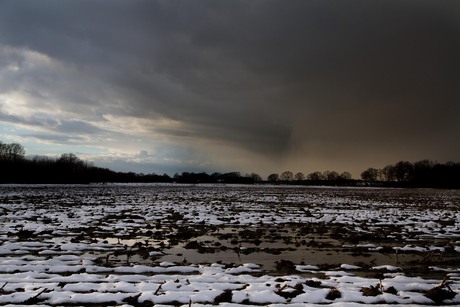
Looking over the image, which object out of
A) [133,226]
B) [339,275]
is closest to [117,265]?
[339,275]

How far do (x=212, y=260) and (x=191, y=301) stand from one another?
391 centimetres

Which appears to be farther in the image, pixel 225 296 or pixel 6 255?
pixel 6 255

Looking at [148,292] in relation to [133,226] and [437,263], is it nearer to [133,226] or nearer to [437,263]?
[437,263]

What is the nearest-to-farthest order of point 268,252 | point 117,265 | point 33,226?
point 117,265
point 268,252
point 33,226

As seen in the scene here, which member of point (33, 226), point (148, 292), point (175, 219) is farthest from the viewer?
point (175, 219)

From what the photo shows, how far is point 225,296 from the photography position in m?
6.81

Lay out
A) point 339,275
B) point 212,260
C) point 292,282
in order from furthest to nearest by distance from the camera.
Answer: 1. point 212,260
2. point 339,275
3. point 292,282

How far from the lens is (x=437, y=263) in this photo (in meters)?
10.2

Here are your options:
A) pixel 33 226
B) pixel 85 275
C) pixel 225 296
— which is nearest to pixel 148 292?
pixel 225 296

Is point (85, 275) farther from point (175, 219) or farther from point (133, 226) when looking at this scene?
point (175, 219)

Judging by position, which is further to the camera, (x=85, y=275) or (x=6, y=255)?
(x=6, y=255)

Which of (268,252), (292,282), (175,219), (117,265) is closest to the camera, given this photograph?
(292,282)

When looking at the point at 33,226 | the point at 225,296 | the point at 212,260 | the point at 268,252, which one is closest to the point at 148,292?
the point at 225,296

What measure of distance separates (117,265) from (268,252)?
4656 mm
